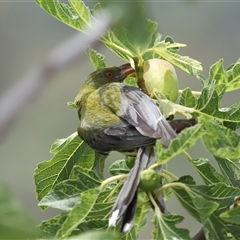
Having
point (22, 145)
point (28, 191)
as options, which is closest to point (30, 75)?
point (28, 191)

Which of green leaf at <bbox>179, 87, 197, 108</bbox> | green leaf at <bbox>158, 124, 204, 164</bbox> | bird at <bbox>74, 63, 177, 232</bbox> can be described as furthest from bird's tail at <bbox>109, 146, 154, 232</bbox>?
green leaf at <bbox>179, 87, 197, 108</bbox>

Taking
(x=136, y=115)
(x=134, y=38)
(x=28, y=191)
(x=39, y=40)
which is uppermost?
(x=39, y=40)

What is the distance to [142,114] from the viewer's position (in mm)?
1355

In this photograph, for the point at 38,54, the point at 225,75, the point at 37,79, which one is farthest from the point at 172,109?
the point at 38,54

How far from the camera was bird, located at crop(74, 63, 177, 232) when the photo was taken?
1.09m

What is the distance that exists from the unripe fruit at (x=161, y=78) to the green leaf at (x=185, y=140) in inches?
12.8

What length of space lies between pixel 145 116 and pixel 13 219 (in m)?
0.84

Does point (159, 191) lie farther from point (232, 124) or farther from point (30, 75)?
point (30, 75)

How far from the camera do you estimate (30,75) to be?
0.53 meters

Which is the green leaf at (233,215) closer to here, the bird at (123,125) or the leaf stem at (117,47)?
the bird at (123,125)

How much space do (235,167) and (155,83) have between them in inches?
10.9

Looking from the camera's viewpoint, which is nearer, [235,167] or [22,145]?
[235,167]

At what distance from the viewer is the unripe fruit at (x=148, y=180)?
111cm

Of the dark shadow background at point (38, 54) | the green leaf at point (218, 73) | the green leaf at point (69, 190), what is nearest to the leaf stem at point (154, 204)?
→ the green leaf at point (69, 190)
